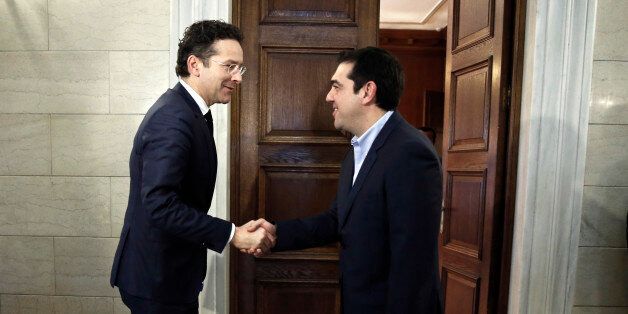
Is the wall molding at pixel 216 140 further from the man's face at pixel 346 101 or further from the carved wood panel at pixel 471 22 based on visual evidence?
the carved wood panel at pixel 471 22

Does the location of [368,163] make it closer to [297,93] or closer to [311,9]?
[297,93]

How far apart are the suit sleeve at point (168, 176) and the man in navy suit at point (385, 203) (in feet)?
1.80

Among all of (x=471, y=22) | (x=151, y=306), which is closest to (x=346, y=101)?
(x=151, y=306)

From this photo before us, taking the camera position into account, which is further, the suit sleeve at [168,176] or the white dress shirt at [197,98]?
the white dress shirt at [197,98]

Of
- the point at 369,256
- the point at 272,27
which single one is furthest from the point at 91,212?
the point at 369,256

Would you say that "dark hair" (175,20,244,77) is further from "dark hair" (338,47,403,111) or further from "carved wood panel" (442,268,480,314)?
"carved wood panel" (442,268,480,314)

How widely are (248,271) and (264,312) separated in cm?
26

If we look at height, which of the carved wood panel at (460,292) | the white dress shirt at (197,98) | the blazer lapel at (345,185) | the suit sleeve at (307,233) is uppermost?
the white dress shirt at (197,98)

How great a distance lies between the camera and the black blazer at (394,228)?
1.44m

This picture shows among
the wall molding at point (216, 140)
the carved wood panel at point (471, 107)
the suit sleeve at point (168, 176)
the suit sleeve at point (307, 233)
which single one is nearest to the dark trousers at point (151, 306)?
the suit sleeve at point (168, 176)

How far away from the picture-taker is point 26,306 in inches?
90.7

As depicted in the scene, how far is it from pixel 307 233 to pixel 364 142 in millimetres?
534

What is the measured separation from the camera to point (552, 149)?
2105 millimetres

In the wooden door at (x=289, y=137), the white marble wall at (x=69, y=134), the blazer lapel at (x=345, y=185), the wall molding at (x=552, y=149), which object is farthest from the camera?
the wooden door at (x=289, y=137)
